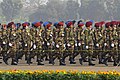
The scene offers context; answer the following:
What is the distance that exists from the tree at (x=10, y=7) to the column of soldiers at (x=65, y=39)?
2388 inches

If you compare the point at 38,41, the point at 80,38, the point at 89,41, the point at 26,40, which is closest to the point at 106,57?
the point at 89,41

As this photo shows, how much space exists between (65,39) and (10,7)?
6259cm

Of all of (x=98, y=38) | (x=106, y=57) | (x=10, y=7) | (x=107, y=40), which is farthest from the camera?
(x=10, y=7)

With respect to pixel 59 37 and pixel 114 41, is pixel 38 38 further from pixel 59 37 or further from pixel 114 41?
pixel 114 41

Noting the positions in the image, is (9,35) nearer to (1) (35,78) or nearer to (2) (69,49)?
(2) (69,49)

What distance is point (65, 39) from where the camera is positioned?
1422 cm

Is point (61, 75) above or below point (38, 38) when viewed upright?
below

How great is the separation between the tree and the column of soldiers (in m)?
60.7

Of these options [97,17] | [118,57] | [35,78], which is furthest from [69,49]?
[97,17]

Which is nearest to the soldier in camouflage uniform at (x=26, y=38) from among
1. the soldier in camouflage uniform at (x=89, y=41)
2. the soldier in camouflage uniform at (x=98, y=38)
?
the soldier in camouflage uniform at (x=89, y=41)

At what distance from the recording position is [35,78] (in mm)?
10094

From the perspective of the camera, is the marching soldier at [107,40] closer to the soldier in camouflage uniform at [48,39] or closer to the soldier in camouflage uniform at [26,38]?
the soldier in camouflage uniform at [48,39]

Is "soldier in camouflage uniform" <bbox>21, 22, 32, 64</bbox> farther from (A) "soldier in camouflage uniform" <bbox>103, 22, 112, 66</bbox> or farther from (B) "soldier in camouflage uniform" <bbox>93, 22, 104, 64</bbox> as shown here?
(A) "soldier in camouflage uniform" <bbox>103, 22, 112, 66</bbox>

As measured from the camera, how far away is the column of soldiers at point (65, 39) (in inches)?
549
